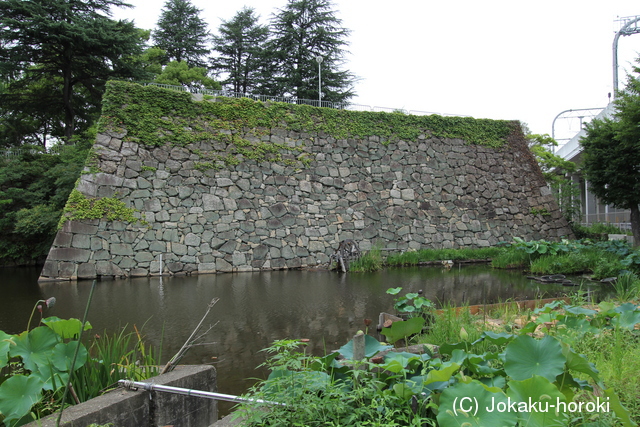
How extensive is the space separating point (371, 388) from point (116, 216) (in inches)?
360

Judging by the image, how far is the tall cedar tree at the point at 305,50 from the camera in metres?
21.1

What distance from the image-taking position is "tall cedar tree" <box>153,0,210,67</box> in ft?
73.0

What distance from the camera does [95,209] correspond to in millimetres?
9211

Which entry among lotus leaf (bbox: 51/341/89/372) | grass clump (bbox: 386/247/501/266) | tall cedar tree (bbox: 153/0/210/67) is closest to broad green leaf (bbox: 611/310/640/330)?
lotus leaf (bbox: 51/341/89/372)

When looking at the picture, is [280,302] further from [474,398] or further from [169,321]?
[474,398]

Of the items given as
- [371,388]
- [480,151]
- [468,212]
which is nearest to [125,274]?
[371,388]

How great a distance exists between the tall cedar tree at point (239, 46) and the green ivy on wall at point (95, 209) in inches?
591

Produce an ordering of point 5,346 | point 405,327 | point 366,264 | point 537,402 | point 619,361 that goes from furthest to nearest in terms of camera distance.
Answer: point 366,264
point 405,327
point 619,361
point 5,346
point 537,402

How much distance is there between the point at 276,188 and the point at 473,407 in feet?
32.9

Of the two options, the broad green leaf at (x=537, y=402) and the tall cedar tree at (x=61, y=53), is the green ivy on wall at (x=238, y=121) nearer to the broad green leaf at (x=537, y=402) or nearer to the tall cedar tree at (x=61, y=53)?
the tall cedar tree at (x=61, y=53)

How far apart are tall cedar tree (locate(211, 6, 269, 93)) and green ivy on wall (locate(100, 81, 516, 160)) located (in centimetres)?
1200

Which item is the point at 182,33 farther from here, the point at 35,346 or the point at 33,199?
the point at 35,346

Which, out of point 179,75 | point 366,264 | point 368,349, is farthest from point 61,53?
point 368,349

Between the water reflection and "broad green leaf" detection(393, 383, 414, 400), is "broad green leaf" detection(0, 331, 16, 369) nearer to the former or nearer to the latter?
the water reflection
